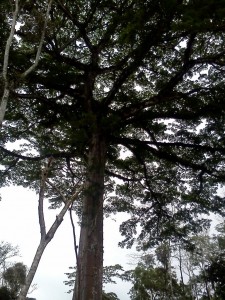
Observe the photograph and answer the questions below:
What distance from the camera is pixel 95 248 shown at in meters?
5.45

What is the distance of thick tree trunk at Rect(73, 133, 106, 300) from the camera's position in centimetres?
506

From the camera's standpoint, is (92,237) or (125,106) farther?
(125,106)

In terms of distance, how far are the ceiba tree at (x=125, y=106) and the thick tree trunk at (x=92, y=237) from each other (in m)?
0.02

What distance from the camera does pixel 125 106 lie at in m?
7.54

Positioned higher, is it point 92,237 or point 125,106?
point 125,106

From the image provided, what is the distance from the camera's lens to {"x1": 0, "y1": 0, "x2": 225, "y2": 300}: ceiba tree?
575 cm

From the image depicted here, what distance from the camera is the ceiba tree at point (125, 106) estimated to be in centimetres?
575

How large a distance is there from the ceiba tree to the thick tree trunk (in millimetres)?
19

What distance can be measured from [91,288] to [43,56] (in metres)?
5.56

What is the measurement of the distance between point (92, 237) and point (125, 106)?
344cm

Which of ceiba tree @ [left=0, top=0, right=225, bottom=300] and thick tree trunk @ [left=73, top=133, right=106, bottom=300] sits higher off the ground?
ceiba tree @ [left=0, top=0, right=225, bottom=300]

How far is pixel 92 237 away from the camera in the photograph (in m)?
5.55

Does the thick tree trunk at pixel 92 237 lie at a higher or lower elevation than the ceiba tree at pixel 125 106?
lower

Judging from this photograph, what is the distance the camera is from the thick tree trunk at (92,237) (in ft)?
16.6
